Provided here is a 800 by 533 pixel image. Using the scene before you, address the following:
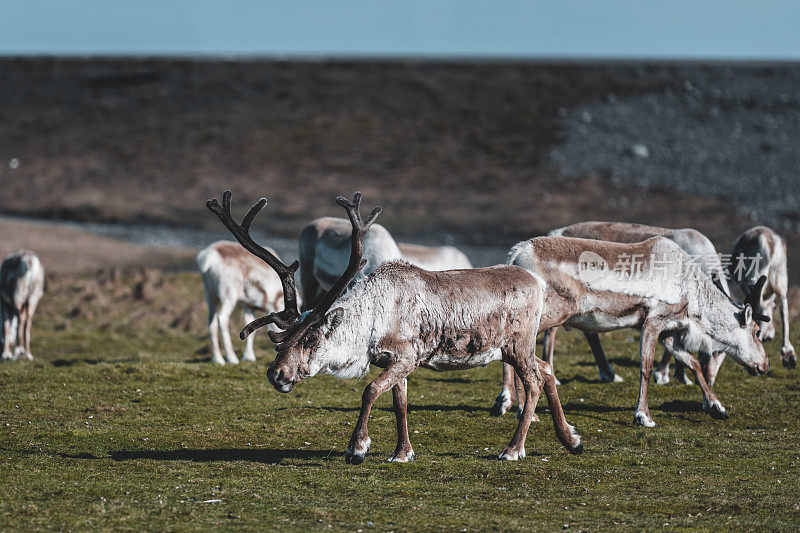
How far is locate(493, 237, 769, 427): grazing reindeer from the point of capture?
1162 cm

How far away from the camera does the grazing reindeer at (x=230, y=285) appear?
17.2 metres

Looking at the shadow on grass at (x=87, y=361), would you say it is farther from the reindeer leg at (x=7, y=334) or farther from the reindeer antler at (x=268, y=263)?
the reindeer antler at (x=268, y=263)

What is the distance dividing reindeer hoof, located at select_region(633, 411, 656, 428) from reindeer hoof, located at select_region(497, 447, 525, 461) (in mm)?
2704

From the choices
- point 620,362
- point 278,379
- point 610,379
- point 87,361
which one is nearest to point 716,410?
point 610,379

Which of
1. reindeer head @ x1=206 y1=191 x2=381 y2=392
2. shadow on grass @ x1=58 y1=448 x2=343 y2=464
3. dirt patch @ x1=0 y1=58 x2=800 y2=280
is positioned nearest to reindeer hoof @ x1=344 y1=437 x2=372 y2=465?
shadow on grass @ x1=58 y1=448 x2=343 y2=464

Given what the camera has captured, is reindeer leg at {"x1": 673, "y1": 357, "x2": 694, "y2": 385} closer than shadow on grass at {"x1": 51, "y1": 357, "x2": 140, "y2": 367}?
Yes

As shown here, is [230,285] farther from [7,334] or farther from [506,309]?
[506,309]

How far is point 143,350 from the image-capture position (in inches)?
789

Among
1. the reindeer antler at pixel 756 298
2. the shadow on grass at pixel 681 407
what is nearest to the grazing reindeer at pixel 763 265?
the reindeer antler at pixel 756 298

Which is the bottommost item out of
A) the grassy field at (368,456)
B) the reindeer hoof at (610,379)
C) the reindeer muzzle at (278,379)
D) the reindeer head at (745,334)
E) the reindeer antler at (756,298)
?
the grassy field at (368,456)

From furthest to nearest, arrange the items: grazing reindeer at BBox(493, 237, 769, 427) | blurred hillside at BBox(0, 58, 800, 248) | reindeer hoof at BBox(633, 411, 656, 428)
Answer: blurred hillside at BBox(0, 58, 800, 248) < reindeer hoof at BBox(633, 411, 656, 428) < grazing reindeer at BBox(493, 237, 769, 427)

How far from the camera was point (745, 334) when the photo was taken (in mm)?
13320

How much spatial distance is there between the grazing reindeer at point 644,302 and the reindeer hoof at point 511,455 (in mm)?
Answer: 1804

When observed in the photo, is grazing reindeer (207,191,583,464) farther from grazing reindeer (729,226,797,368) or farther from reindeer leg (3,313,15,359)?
reindeer leg (3,313,15,359)
